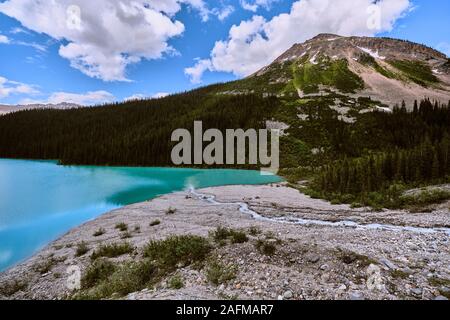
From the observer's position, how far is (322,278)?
29.1 feet

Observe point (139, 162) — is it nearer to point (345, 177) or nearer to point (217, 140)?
point (217, 140)

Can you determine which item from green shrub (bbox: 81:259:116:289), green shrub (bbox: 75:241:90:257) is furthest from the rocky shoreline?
green shrub (bbox: 81:259:116:289)

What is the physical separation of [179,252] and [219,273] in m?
2.89

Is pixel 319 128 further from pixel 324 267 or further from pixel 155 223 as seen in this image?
pixel 324 267

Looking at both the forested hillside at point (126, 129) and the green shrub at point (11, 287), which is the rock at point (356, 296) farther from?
the forested hillside at point (126, 129)

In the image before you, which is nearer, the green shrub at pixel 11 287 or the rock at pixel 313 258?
the rock at pixel 313 258

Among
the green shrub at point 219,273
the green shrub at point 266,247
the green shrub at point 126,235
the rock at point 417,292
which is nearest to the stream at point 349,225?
the green shrub at point 266,247

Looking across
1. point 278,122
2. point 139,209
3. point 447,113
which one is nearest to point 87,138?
point 278,122

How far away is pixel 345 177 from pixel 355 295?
38028 mm

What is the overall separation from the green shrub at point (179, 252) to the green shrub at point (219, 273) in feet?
4.37

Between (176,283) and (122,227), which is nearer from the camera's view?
(176,283)

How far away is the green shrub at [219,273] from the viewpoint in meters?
9.12

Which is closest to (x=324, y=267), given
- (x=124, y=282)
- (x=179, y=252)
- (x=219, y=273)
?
(x=219, y=273)

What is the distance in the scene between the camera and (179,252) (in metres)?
11.6
